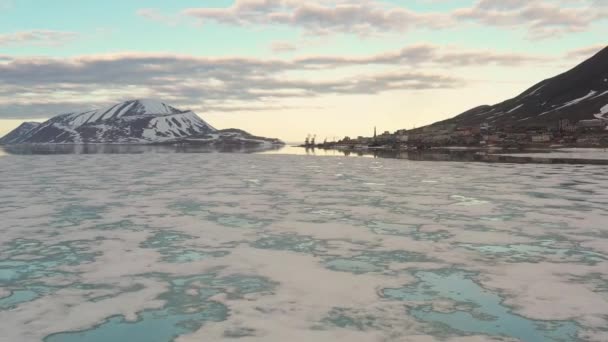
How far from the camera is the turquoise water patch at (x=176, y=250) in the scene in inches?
474

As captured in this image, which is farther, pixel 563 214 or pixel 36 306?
pixel 563 214

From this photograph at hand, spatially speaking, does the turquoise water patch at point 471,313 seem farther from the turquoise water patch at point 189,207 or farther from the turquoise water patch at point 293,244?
the turquoise water patch at point 189,207

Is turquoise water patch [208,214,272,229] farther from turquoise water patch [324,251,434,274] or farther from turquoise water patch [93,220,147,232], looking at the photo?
turquoise water patch [324,251,434,274]

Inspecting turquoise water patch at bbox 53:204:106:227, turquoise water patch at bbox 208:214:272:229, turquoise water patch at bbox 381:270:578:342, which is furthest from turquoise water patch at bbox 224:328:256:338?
turquoise water patch at bbox 53:204:106:227

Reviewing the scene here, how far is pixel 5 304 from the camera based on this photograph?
28.4 ft

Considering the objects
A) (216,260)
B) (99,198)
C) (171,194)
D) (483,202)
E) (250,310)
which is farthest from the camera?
(171,194)

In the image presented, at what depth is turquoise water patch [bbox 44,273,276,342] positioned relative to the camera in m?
7.30

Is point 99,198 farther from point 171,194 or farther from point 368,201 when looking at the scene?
point 368,201

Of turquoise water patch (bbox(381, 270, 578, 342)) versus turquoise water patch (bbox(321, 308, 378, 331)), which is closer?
turquoise water patch (bbox(381, 270, 578, 342))

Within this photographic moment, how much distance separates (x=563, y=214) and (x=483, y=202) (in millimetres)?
4186

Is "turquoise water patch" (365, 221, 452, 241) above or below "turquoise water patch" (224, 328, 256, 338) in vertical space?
above

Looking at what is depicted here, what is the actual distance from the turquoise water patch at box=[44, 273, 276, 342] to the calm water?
4 centimetres

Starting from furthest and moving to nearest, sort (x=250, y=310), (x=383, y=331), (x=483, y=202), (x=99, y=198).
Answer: (x=99, y=198) → (x=483, y=202) → (x=250, y=310) → (x=383, y=331)

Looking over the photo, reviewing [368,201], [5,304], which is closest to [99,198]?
[368,201]
